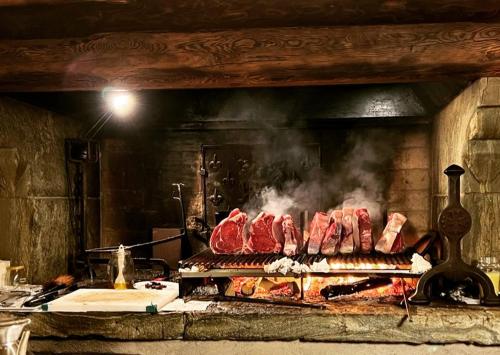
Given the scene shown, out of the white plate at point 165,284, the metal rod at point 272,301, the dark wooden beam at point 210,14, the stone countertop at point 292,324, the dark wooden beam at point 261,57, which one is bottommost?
the stone countertop at point 292,324

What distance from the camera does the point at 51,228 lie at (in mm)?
6438

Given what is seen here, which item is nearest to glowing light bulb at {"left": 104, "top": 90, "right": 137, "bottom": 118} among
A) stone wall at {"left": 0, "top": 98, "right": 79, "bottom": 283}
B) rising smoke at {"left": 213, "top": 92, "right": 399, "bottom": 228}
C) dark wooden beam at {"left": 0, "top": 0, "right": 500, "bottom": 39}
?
stone wall at {"left": 0, "top": 98, "right": 79, "bottom": 283}

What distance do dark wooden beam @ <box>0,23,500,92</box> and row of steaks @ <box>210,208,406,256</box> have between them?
156 cm

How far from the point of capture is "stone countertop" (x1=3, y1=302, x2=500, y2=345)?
4.19 metres

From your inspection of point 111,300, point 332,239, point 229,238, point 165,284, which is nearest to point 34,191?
point 165,284

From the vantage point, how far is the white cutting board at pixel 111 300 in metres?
4.43

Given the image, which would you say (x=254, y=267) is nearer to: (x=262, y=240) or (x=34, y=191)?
(x=262, y=240)

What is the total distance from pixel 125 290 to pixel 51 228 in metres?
2.04

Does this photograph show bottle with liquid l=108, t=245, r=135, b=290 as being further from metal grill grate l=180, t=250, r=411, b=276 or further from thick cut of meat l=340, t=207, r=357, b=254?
thick cut of meat l=340, t=207, r=357, b=254

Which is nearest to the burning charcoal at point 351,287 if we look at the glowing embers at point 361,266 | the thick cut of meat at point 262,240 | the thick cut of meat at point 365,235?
the glowing embers at point 361,266

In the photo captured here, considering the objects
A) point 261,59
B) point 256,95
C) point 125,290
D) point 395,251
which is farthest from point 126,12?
point 395,251

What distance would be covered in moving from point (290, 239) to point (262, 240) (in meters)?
0.31

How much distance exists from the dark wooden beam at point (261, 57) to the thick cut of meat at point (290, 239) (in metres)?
1.55

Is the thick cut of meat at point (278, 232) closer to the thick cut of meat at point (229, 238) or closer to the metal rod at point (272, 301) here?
the thick cut of meat at point (229, 238)
